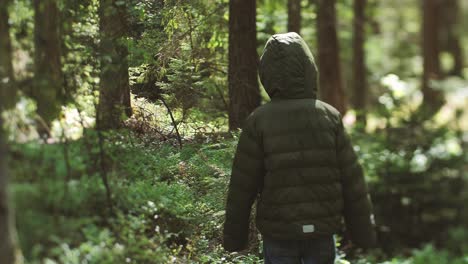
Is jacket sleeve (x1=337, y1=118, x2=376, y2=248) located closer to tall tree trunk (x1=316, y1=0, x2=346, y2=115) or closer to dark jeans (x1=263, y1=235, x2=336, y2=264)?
dark jeans (x1=263, y1=235, x2=336, y2=264)

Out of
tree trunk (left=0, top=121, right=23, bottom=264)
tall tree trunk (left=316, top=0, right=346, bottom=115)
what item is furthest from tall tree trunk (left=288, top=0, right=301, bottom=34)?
tree trunk (left=0, top=121, right=23, bottom=264)

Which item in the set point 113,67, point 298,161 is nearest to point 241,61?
point 113,67

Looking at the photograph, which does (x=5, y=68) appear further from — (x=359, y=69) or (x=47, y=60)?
(x=359, y=69)

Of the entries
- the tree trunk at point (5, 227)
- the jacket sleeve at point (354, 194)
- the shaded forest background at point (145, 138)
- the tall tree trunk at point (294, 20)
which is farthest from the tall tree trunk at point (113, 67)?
the tall tree trunk at point (294, 20)

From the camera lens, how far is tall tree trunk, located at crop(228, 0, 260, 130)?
29.6ft

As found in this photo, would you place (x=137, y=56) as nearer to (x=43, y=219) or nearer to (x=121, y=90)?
(x=121, y=90)

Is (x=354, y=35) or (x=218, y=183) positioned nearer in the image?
(x=354, y=35)

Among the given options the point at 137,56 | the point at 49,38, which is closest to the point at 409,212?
the point at 49,38

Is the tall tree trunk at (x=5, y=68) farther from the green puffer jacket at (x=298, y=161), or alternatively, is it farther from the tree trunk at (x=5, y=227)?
the green puffer jacket at (x=298, y=161)

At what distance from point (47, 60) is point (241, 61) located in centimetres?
538

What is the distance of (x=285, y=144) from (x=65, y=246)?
150 centimetres

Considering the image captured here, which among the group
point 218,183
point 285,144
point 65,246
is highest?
point 285,144

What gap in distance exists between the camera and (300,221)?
3721mm

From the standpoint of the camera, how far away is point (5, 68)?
11.5 feet
